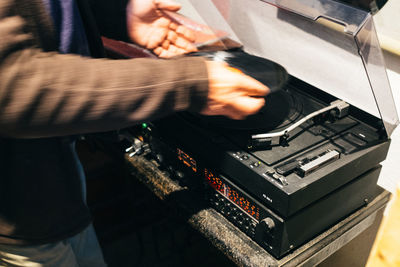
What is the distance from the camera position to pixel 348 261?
1.52 metres

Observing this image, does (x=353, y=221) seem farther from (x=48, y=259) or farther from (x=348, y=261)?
(x=48, y=259)

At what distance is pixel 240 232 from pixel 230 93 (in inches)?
16.2

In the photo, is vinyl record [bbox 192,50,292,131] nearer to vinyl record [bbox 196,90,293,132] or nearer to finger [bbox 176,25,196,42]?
vinyl record [bbox 196,90,293,132]

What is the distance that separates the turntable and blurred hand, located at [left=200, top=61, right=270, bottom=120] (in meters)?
0.12

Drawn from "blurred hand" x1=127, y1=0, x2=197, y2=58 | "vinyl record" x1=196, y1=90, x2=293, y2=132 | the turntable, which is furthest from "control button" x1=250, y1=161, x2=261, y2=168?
"blurred hand" x1=127, y1=0, x2=197, y2=58

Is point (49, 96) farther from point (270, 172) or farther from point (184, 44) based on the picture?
point (184, 44)

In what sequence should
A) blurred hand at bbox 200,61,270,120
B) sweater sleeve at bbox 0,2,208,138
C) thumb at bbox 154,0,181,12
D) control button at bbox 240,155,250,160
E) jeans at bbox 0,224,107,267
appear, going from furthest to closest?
1. thumb at bbox 154,0,181,12
2. jeans at bbox 0,224,107,267
3. control button at bbox 240,155,250,160
4. blurred hand at bbox 200,61,270,120
5. sweater sleeve at bbox 0,2,208,138

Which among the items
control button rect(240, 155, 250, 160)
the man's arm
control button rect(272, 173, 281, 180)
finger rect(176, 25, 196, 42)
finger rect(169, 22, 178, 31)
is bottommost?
control button rect(240, 155, 250, 160)

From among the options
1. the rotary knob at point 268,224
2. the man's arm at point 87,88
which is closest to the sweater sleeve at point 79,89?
the man's arm at point 87,88

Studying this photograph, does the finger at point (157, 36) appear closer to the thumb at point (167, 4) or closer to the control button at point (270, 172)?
the thumb at point (167, 4)

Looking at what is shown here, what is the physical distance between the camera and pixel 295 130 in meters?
1.04

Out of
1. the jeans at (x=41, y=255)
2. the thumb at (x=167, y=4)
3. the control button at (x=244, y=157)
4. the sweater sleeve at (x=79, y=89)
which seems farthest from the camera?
the thumb at (x=167, y=4)

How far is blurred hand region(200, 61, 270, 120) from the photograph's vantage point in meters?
0.82

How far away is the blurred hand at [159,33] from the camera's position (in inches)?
49.3
